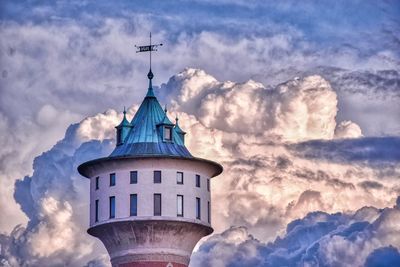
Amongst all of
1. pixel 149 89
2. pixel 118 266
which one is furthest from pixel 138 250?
pixel 149 89

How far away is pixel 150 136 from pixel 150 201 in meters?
6.09

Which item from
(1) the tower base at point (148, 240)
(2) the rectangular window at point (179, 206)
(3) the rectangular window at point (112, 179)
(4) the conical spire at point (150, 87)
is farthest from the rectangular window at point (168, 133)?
(1) the tower base at point (148, 240)

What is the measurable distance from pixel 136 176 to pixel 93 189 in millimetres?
4076

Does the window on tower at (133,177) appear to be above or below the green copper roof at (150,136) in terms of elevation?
below

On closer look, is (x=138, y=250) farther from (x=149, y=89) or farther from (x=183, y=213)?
(x=149, y=89)

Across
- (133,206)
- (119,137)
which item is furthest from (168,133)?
(133,206)

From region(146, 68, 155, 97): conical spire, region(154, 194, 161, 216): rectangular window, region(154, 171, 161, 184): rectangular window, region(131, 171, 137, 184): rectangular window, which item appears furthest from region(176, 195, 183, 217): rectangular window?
region(146, 68, 155, 97): conical spire

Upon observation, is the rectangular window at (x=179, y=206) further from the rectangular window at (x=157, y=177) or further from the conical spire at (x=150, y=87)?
the conical spire at (x=150, y=87)

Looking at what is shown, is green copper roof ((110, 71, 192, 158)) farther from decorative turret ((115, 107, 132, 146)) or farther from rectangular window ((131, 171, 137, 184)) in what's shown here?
rectangular window ((131, 171, 137, 184))

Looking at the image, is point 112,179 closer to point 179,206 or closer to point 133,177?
point 133,177

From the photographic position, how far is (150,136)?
15250 cm

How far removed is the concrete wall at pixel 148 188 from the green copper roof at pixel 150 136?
93 centimetres

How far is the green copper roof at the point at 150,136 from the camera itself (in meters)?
151

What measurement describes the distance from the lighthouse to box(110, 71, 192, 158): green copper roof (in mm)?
74
